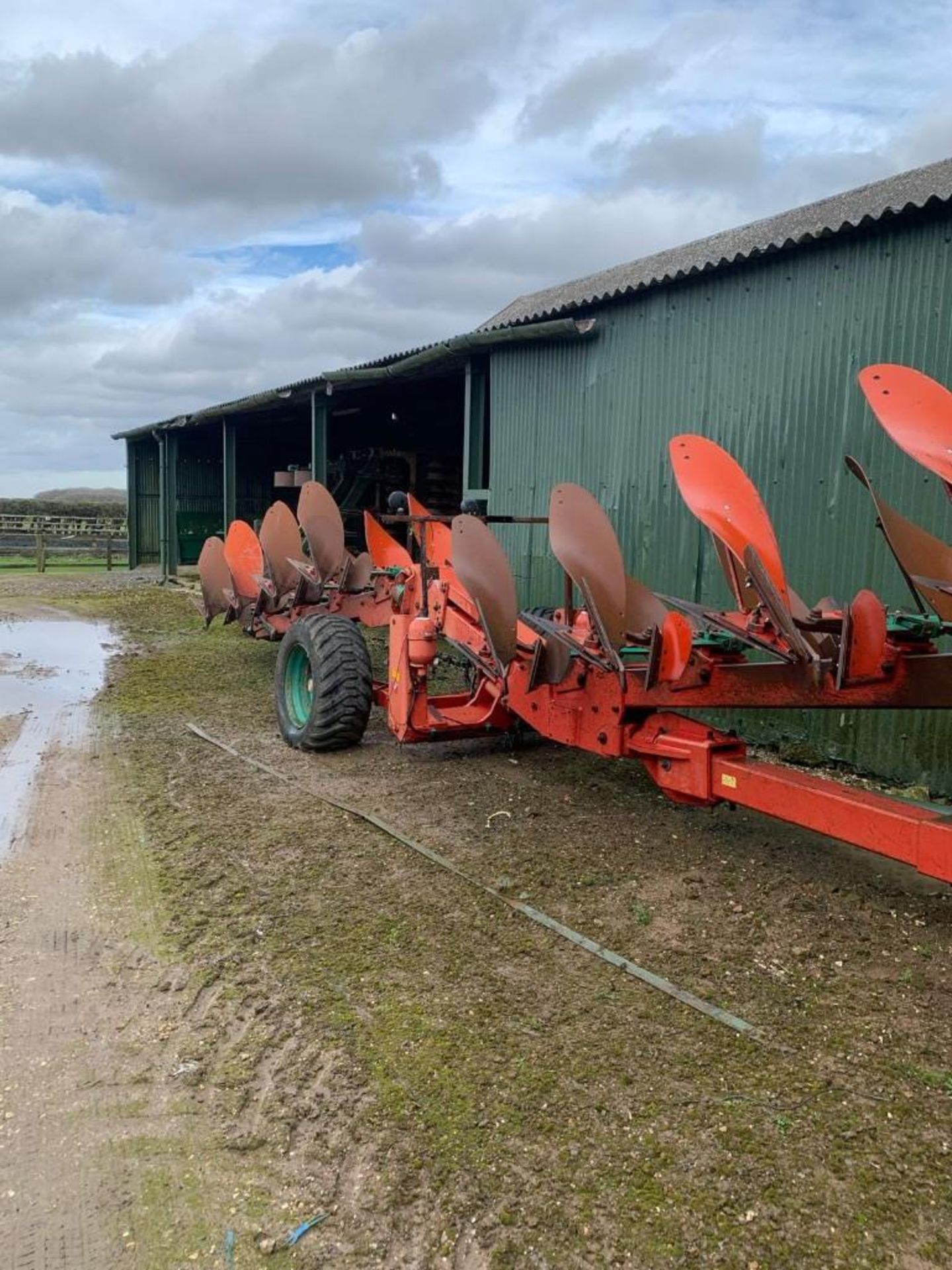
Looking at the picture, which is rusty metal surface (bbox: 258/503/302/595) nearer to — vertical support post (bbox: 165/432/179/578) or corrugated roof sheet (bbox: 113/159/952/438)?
corrugated roof sheet (bbox: 113/159/952/438)

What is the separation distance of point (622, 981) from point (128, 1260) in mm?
1673

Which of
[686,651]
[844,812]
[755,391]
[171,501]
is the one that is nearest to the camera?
[844,812]

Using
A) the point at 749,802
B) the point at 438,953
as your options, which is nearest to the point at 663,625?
the point at 749,802

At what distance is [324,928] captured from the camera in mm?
3498

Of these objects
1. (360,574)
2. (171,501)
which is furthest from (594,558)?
(171,501)

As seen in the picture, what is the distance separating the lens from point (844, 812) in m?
3.18

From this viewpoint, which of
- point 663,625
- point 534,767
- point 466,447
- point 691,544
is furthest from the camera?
point 466,447

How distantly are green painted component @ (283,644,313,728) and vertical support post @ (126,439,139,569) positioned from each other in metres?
19.0

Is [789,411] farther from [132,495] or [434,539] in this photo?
[132,495]

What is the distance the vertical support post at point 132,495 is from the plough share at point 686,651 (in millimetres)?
19540

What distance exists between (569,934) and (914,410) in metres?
2.19

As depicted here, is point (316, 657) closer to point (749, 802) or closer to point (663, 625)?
point (663, 625)

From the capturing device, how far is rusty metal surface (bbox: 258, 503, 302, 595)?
7.67m

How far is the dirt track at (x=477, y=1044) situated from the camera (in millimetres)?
2094
